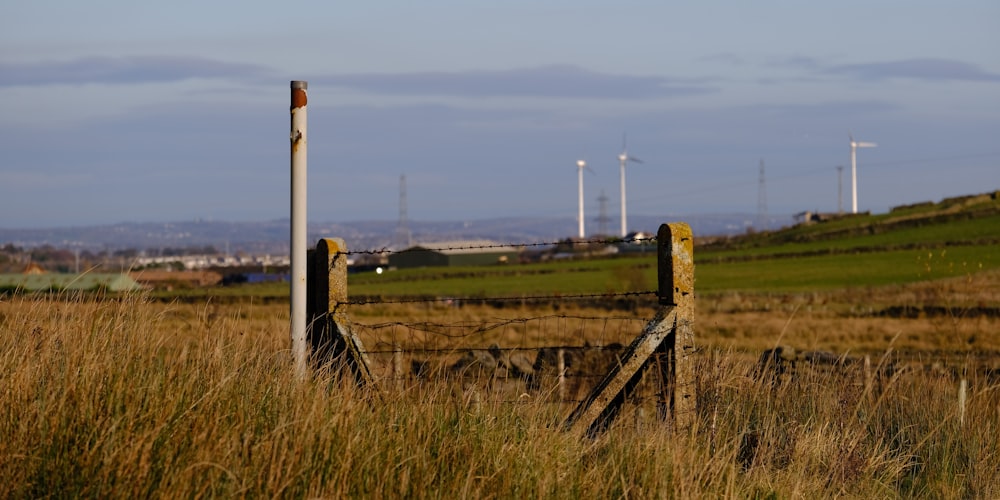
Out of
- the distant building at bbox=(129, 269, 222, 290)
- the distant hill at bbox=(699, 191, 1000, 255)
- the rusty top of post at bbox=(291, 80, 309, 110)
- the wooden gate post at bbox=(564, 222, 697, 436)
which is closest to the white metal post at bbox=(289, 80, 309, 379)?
the rusty top of post at bbox=(291, 80, 309, 110)

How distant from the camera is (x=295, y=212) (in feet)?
24.4

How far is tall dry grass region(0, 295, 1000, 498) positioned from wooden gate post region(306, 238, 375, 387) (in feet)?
0.96

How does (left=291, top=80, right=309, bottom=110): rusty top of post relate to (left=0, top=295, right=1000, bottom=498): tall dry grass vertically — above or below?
A: above

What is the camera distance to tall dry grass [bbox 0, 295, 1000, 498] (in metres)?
4.67

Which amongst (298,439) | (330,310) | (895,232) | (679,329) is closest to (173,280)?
(330,310)

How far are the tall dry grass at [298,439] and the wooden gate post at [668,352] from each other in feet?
0.69

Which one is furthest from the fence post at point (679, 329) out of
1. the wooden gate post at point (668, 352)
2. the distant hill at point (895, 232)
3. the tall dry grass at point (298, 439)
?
the distant hill at point (895, 232)

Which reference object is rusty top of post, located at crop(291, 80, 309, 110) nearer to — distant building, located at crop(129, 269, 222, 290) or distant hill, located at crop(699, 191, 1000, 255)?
distant building, located at crop(129, 269, 222, 290)

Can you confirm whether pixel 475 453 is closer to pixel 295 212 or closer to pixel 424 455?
pixel 424 455

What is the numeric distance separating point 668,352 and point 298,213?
2.52 meters

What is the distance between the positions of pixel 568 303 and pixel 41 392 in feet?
Answer: 148

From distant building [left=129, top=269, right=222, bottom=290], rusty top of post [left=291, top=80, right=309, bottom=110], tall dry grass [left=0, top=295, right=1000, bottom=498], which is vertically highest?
rusty top of post [left=291, top=80, right=309, bottom=110]

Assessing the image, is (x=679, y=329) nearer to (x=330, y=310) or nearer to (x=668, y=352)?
(x=668, y=352)

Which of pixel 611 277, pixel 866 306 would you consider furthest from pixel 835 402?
pixel 611 277
